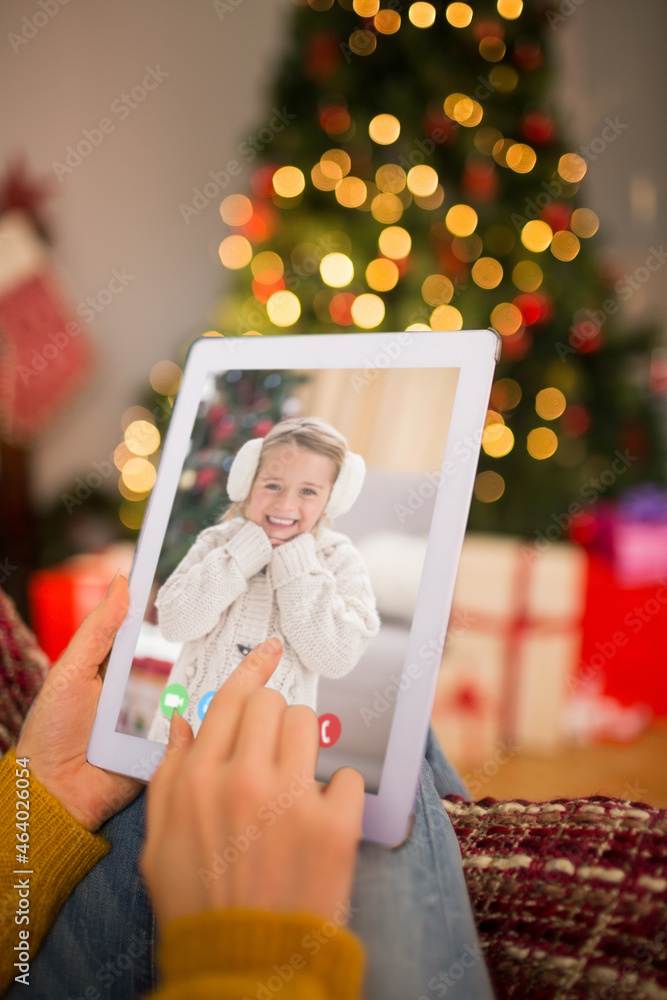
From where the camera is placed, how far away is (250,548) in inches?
18.3

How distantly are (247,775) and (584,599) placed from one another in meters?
1.48

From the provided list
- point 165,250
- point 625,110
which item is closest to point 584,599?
point 625,110

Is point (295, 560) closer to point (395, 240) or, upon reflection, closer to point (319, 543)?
point (319, 543)

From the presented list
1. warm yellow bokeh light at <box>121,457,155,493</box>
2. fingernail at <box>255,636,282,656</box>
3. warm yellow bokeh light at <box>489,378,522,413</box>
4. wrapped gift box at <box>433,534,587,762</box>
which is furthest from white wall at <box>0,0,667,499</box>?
fingernail at <box>255,636,282,656</box>

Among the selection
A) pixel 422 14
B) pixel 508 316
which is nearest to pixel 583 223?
pixel 508 316

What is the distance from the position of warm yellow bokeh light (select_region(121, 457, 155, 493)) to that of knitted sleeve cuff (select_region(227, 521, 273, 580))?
1.39 metres

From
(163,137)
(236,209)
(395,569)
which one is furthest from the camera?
(163,137)

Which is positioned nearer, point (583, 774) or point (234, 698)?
point (234, 698)

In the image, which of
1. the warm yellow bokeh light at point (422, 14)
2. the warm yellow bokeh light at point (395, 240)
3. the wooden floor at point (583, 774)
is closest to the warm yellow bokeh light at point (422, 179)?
the warm yellow bokeh light at point (395, 240)

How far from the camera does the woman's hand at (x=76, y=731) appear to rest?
48 centimetres

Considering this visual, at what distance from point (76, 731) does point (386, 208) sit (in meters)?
1.41

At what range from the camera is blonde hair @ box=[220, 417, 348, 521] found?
0.47 metres

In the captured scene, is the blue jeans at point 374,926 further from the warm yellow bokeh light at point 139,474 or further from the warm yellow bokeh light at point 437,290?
the warm yellow bokeh light at point 139,474

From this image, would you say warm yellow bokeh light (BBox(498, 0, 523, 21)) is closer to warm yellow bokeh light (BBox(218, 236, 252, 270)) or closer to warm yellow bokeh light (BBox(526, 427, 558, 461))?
warm yellow bokeh light (BBox(218, 236, 252, 270))
